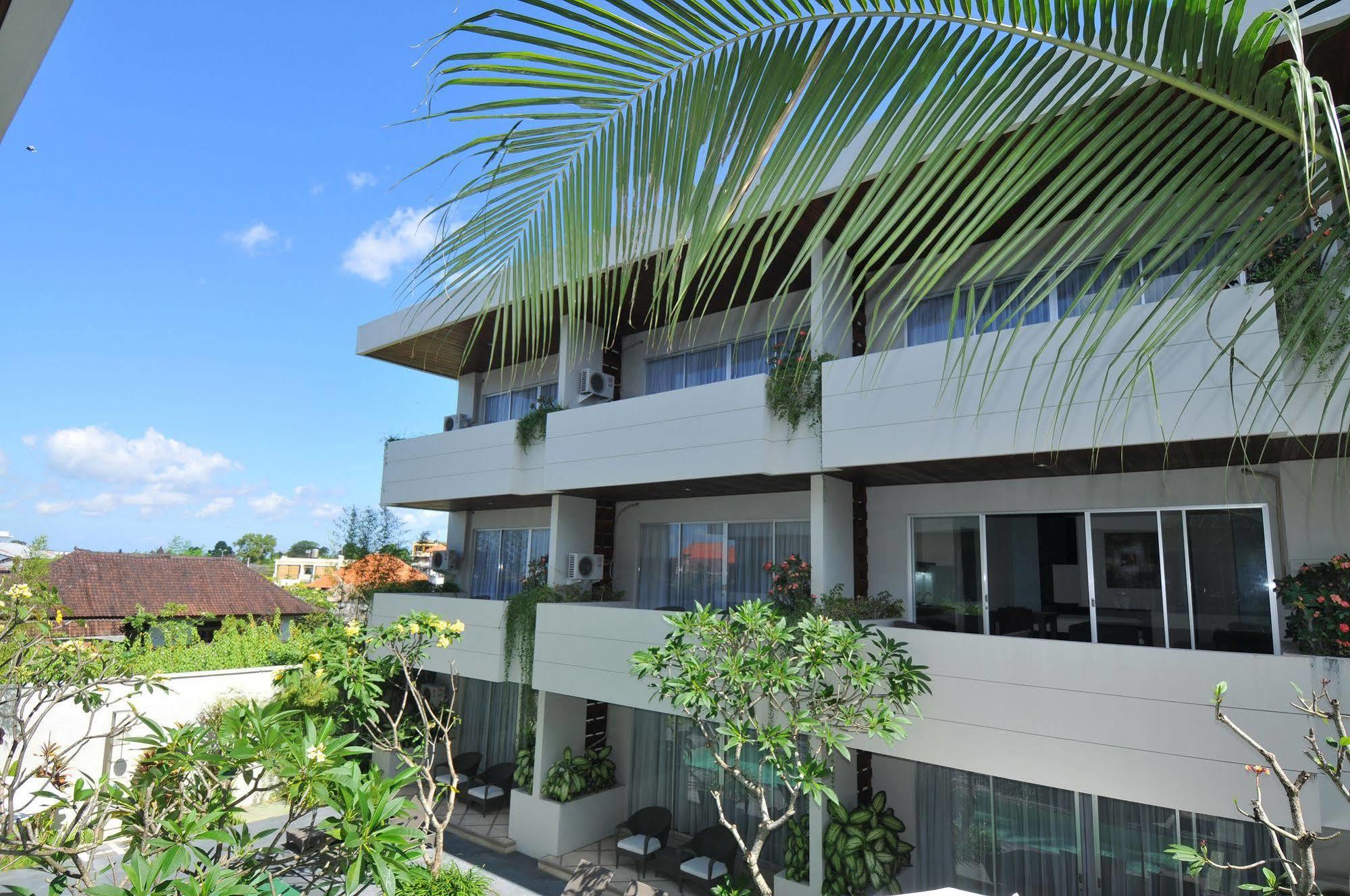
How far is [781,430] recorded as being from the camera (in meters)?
Result: 9.66

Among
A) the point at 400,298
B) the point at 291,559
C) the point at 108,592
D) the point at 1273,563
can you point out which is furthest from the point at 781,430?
the point at 291,559

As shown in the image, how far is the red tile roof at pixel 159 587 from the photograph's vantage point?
19.8 metres

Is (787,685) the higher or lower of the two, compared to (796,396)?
lower

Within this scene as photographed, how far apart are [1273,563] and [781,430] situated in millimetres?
5230

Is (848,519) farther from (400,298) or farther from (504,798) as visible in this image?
(400,298)

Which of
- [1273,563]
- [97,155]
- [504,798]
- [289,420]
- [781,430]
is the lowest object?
[504,798]

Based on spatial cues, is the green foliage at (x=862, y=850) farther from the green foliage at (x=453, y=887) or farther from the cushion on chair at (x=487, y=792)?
the cushion on chair at (x=487, y=792)

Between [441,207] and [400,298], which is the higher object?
[441,207]

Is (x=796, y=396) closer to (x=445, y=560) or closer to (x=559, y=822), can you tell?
(x=559, y=822)

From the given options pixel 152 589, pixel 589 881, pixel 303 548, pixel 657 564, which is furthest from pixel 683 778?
pixel 303 548

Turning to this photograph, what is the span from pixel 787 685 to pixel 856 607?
6.61ft

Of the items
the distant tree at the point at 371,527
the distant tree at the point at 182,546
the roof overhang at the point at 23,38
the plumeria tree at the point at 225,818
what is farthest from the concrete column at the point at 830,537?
the distant tree at the point at 182,546

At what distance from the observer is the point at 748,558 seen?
1179cm

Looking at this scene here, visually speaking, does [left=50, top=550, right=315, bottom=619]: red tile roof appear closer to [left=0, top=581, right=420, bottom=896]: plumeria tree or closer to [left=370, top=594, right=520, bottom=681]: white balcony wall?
[left=370, top=594, right=520, bottom=681]: white balcony wall
